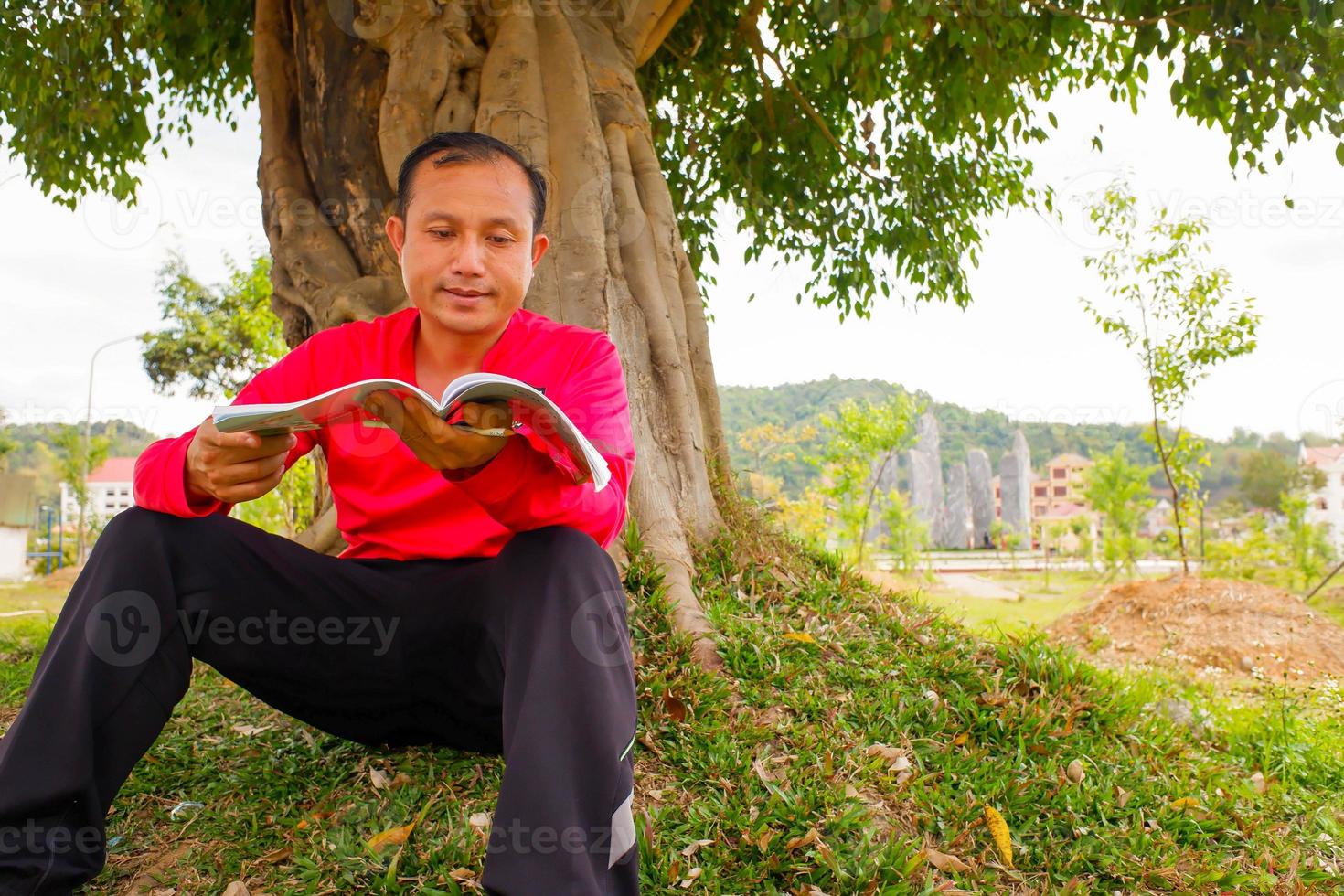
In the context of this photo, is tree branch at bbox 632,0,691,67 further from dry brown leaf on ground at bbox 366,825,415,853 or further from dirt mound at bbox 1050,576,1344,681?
dirt mound at bbox 1050,576,1344,681

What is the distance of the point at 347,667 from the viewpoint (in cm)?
213

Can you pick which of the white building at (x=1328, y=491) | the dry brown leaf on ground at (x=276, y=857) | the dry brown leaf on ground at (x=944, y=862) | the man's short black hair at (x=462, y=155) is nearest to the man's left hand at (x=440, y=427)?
the man's short black hair at (x=462, y=155)

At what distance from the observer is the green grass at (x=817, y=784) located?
230cm

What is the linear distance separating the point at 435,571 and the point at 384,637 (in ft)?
0.58

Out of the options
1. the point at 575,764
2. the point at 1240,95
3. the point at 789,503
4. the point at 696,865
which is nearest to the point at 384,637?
the point at 575,764

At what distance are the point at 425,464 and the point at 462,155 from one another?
0.76 metres

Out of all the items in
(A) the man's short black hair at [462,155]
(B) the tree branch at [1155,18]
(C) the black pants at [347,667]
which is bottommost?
(C) the black pants at [347,667]

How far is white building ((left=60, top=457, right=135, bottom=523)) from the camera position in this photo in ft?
66.8

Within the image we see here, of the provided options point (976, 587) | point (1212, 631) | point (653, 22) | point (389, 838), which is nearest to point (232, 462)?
point (389, 838)

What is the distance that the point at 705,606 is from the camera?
3.43 meters

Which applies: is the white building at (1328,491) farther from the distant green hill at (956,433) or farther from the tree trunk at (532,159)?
the tree trunk at (532,159)

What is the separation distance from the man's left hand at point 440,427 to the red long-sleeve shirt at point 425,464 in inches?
3.0

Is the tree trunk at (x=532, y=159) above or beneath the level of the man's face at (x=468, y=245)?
above

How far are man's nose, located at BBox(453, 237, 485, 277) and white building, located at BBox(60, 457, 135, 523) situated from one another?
16534mm
